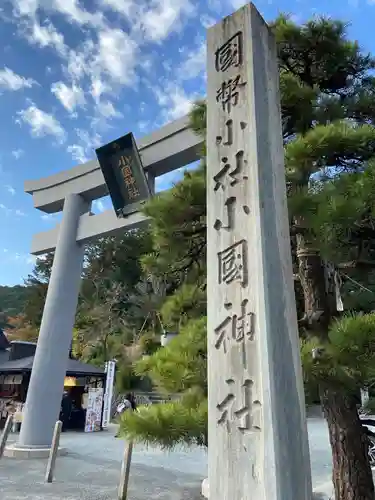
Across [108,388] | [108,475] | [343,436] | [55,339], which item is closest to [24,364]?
[108,388]

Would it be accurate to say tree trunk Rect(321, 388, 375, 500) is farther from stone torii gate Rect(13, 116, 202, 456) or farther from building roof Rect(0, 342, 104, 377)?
building roof Rect(0, 342, 104, 377)

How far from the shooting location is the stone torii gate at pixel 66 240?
19.3 ft

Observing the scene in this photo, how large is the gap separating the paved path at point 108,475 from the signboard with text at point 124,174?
326cm

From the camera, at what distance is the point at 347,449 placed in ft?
7.73

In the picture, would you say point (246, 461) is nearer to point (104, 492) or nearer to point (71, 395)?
A: point (104, 492)

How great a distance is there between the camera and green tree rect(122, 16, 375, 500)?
6.46ft

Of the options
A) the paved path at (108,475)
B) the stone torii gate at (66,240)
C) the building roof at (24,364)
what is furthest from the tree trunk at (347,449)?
the building roof at (24,364)

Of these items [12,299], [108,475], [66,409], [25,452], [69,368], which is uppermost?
[12,299]

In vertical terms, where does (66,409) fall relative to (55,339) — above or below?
below

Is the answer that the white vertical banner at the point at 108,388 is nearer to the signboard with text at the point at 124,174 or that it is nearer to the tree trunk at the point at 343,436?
the signboard with text at the point at 124,174

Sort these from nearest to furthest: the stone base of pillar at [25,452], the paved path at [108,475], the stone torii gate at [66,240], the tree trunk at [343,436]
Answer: the tree trunk at [343,436] < the paved path at [108,475] < the stone base of pillar at [25,452] < the stone torii gate at [66,240]

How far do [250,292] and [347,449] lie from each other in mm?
1343

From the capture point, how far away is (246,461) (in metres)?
1.55

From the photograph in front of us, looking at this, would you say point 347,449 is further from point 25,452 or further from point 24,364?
point 24,364
